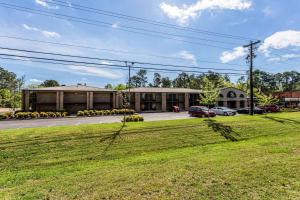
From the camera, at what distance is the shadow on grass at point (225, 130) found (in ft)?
55.2

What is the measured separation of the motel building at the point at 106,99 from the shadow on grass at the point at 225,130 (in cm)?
1971

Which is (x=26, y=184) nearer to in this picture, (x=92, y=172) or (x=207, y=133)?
(x=92, y=172)

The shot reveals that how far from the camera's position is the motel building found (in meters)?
38.8

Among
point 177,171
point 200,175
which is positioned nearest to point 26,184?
point 177,171

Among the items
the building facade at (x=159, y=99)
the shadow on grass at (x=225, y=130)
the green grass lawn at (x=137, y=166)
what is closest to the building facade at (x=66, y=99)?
the building facade at (x=159, y=99)

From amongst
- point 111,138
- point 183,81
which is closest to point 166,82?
point 183,81

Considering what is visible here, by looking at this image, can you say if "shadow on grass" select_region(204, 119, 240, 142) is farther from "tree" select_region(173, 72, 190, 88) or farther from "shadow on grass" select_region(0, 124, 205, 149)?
"tree" select_region(173, 72, 190, 88)

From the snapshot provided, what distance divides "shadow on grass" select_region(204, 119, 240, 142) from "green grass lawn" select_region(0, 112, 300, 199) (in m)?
0.17

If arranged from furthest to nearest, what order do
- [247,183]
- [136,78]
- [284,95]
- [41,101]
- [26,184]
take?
[136,78], [284,95], [41,101], [26,184], [247,183]

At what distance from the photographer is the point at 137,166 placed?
9.46 meters

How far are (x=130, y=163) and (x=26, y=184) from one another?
13.5 feet

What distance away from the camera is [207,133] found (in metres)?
17.3

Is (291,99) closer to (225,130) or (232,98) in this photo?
(232,98)

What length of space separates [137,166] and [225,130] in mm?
11273
